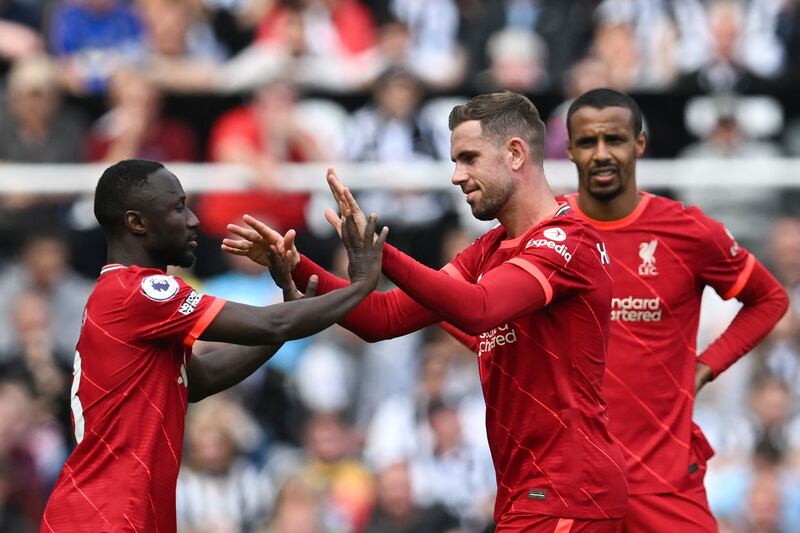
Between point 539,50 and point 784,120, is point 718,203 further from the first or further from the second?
point 539,50

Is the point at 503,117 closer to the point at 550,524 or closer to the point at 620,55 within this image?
the point at 550,524

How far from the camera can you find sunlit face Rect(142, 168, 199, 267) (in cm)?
598

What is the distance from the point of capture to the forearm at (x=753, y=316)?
7205 mm

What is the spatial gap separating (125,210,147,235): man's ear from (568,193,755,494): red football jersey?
2.13 m

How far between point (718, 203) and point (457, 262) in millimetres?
5830

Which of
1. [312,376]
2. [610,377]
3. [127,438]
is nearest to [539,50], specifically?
[312,376]

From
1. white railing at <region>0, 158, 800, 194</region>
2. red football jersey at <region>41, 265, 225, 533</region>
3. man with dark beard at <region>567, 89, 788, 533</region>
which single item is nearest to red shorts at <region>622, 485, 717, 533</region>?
man with dark beard at <region>567, 89, 788, 533</region>

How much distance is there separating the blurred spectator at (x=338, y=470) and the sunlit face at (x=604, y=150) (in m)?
4.36

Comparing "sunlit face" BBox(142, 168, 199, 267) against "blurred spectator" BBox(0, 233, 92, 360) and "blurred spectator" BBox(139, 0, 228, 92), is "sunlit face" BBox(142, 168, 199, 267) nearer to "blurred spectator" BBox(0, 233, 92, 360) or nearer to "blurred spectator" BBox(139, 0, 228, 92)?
"blurred spectator" BBox(0, 233, 92, 360)

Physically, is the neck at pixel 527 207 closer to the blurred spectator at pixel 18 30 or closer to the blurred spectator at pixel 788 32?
the blurred spectator at pixel 18 30

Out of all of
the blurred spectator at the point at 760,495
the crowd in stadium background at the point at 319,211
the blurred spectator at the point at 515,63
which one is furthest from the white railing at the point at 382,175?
the blurred spectator at the point at 760,495

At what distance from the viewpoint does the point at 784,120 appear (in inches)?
491

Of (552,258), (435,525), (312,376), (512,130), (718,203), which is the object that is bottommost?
(435,525)

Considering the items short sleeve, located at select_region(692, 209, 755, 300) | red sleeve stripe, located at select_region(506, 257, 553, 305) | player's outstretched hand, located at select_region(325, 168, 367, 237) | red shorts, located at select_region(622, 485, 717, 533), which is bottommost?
red shorts, located at select_region(622, 485, 717, 533)
